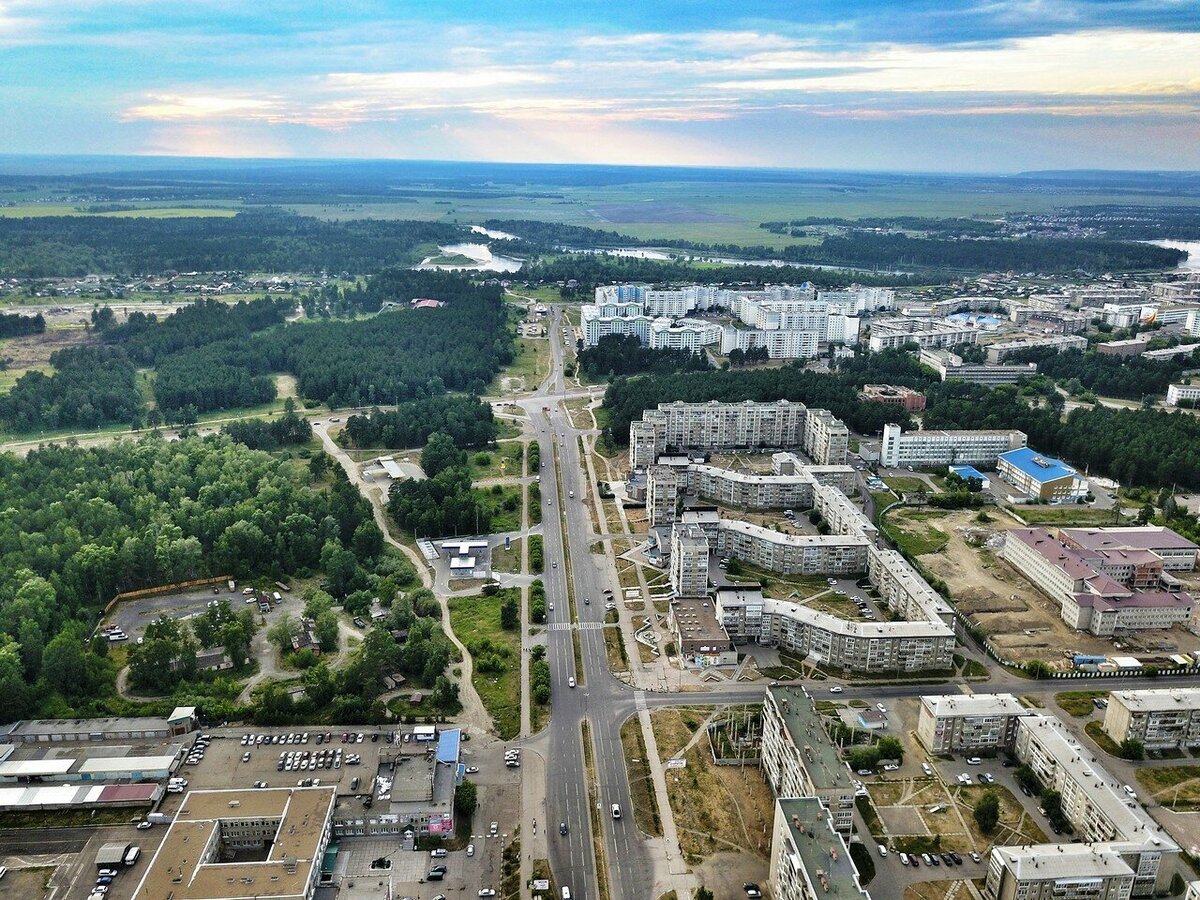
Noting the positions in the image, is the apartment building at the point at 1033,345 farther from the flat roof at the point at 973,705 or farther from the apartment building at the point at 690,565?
the flat roof at the point at 973,705

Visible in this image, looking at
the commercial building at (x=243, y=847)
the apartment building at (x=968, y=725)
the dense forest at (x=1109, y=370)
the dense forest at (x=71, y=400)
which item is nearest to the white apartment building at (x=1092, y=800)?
the apartment building at (x=968, y=725)

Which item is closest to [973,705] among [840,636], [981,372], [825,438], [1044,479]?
[840,636]

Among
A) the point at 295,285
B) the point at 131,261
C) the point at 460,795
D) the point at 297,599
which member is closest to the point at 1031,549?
the point at 460,795

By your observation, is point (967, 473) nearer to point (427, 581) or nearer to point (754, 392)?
point (754, 392)

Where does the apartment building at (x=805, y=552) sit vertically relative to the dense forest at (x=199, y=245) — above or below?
below

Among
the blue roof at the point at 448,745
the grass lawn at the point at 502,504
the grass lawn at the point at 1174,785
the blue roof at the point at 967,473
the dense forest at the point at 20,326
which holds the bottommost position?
the grass lawn at the point at 1174,785

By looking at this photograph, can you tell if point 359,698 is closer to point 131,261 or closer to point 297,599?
point 297,599
